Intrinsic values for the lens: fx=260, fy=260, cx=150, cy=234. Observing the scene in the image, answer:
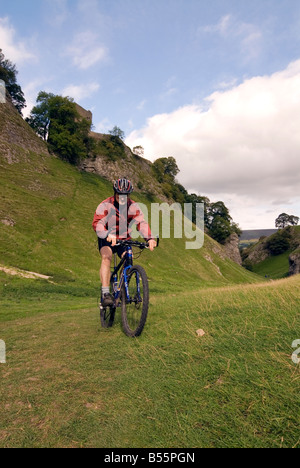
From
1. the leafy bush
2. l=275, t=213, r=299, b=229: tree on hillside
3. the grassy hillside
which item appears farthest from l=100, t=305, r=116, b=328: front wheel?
l=275, t=213, r=299, b=229: tree on hillside

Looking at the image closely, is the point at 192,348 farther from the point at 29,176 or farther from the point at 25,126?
the point at 25,126

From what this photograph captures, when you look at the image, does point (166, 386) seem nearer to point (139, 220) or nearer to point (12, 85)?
point (139, 220)

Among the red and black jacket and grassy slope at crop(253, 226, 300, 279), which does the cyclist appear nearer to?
the red and black jacket

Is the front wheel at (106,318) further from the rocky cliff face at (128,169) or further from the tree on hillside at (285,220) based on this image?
the tree on hillside at (285,220)

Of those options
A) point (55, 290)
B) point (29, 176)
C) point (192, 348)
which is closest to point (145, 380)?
point (192, 348)

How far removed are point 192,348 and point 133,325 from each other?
6.39 ft

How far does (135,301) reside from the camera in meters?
5.89

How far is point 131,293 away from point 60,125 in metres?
64.9

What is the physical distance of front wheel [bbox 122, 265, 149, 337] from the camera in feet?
18.1

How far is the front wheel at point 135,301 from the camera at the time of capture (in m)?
5.53

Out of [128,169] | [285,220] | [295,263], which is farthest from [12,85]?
[285,220]

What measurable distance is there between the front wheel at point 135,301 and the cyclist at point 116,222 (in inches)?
23.7

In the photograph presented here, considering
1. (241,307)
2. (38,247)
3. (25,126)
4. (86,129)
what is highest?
(86,129)

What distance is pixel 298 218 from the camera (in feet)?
562
